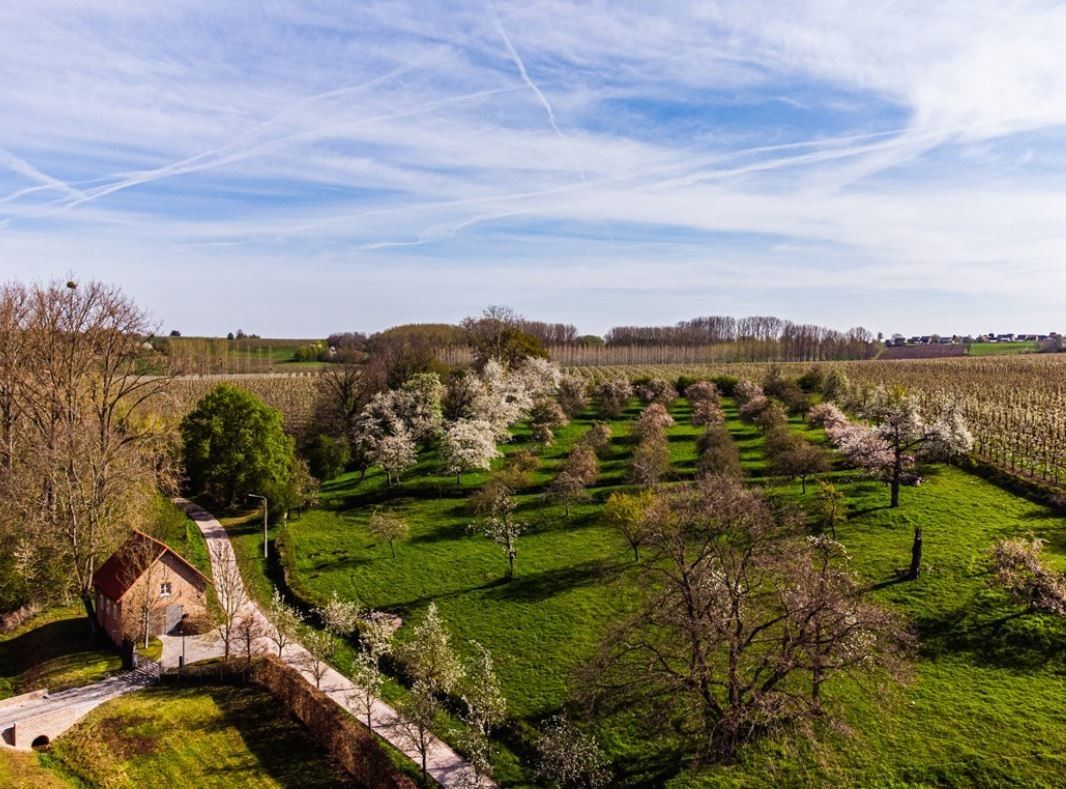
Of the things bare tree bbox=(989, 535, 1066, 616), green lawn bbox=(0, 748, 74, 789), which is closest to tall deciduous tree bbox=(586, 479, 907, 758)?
bare tree bbox=(989, 535, 1066, 616)

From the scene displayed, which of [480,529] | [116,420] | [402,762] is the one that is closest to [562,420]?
[480,529]

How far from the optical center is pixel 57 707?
28.7 m

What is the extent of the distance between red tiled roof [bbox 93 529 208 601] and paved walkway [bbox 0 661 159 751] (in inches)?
192

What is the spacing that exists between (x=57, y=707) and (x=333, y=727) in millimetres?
12910

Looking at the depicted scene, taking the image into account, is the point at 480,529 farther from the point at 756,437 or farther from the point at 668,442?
the point at 756,437

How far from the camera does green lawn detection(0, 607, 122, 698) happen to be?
3136 cm

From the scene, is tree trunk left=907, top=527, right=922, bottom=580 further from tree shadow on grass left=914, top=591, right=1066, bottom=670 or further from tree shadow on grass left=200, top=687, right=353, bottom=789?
tree shadow on grass left=200, top=687, right=353, bottom=789

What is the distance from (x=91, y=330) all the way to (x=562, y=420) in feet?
151

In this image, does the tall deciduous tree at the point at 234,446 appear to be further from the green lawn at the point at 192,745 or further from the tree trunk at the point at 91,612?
the green lawn at the point at 192,745

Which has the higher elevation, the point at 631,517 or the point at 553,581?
the point at 631,517

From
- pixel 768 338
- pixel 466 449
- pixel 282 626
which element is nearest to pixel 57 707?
pixel 282 626

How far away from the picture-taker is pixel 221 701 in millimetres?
29938

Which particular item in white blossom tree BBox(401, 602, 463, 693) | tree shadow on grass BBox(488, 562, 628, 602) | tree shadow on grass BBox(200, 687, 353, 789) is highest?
white blossom tree BBox(401, 602, 463, 693)

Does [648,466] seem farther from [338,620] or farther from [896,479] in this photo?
[338,620]
